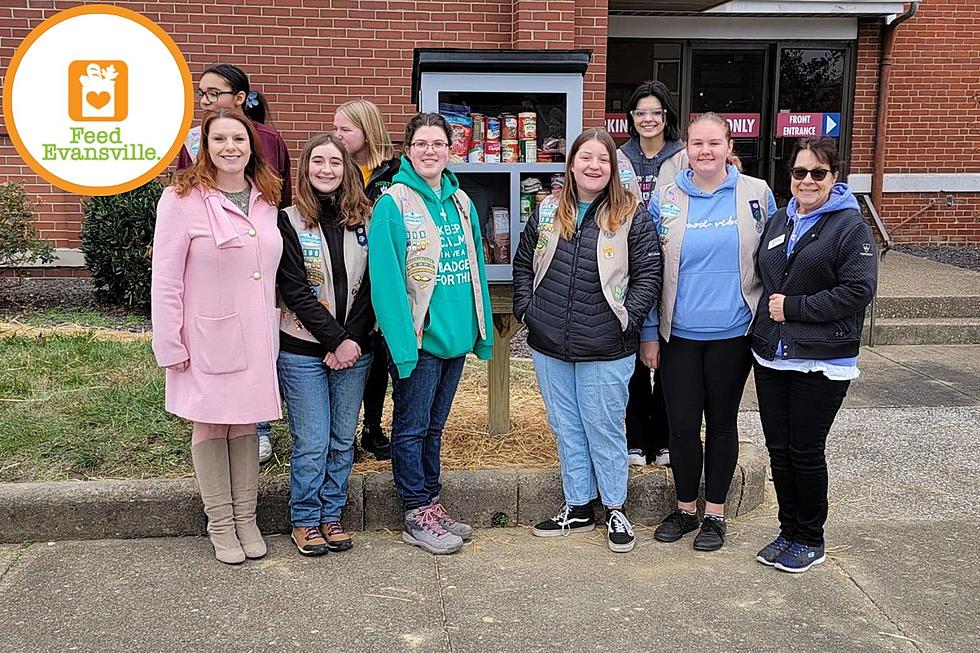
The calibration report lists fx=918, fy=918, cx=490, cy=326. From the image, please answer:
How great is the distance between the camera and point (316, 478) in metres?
3.84

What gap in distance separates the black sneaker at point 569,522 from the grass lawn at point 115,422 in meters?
0.37

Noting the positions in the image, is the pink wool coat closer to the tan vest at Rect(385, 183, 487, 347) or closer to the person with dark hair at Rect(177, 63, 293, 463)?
the tan vest at Rect(385, 183, 487, 347)

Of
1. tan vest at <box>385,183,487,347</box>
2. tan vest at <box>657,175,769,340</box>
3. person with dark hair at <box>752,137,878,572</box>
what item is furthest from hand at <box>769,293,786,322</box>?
tan vest at <box>385,183,487,347</box>

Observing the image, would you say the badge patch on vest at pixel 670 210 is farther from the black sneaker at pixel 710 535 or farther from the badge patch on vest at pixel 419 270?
the black sneaker at pixel 710 535

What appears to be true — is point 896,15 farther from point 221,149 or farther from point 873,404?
point 221,149

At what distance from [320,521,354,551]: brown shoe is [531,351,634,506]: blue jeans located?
99cm

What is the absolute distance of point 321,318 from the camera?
143 inches

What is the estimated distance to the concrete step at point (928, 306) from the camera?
8.09 m

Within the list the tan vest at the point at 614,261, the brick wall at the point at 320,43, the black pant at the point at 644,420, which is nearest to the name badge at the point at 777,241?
the tan vest at the point at 614,261

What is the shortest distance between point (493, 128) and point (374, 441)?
1.66m

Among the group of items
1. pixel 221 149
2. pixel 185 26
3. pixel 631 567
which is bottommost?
pixel 631 567

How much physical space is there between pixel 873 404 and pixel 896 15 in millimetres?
6593

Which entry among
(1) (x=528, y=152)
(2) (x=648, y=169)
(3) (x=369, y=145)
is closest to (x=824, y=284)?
(2) (x=648, y=169)

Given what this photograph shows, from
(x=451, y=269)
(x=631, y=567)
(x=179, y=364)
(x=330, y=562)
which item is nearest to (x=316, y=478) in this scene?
(x=330, y=562)
